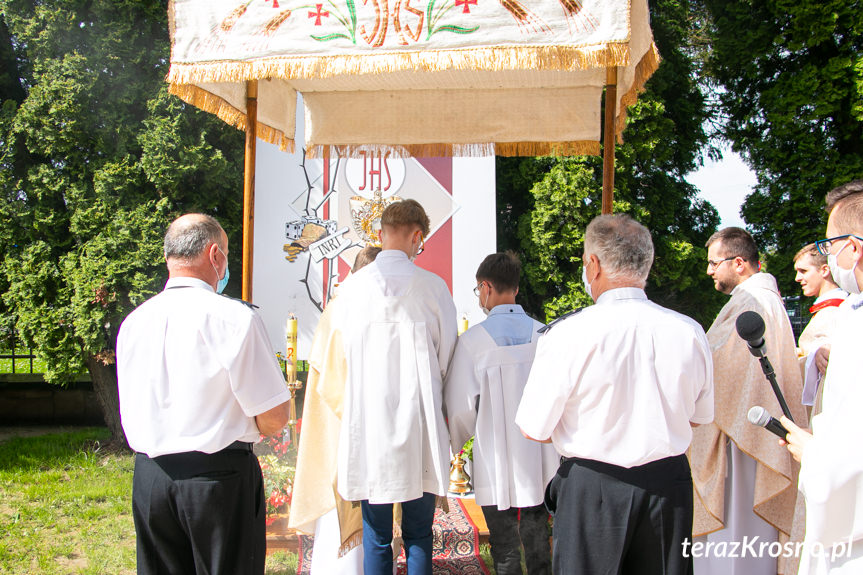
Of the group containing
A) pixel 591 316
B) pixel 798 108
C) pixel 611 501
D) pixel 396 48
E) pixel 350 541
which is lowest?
pixel 350 541

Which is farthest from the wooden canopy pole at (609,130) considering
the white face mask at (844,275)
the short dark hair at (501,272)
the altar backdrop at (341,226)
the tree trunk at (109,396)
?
the tree trunk at (109,396)

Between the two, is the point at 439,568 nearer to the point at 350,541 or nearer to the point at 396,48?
the point at 350,541

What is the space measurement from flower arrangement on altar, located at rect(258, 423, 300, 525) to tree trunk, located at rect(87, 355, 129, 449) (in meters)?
3.06

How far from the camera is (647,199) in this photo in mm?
7727

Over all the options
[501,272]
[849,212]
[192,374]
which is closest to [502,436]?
[501,272]

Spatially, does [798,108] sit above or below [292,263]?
above

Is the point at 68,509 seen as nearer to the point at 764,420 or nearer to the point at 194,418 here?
the point at 194,418

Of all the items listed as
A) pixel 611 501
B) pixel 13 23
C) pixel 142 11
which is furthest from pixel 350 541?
pixel 13 23

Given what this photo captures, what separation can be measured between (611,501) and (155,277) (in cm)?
586

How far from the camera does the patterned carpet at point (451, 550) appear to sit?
13.5 feet

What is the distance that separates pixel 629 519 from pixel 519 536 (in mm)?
1137

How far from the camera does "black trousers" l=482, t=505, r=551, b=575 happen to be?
315 cm

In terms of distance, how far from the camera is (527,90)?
4324mm

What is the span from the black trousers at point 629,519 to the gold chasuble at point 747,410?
1.24 metres
